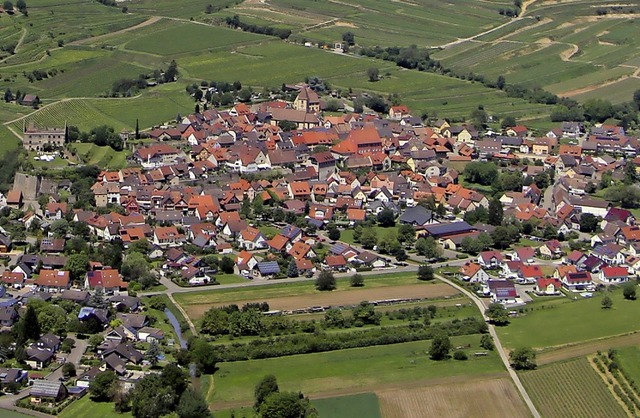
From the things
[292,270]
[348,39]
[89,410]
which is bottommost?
[292,270]

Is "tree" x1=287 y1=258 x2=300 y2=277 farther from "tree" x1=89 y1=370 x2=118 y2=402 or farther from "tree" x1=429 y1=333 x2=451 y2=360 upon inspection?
"tree" x1=89 y1=370 x2=118 y2=402

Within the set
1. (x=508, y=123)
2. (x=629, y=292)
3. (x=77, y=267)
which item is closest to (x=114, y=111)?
(x=508, y=123)

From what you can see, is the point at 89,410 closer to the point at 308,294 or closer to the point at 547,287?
the point at 308,294

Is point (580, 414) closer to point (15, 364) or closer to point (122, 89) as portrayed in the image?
point (15, 364)

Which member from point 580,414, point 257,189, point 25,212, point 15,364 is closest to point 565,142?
point 257,189

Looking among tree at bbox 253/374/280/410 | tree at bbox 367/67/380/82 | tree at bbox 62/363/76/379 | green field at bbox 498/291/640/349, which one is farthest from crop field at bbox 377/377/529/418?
tree at bbox 367/67/380/82

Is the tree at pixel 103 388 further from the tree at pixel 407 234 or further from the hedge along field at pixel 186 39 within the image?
the hedge along field at pixel 186 39
